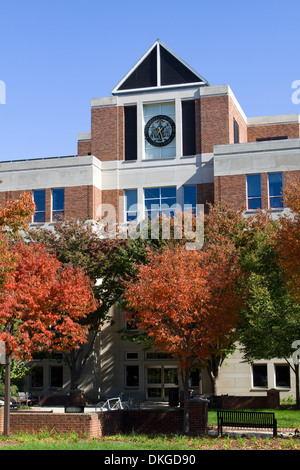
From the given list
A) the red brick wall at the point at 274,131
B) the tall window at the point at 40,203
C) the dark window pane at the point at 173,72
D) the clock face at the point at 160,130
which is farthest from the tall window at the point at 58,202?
the red brick wall at the point at 274,131

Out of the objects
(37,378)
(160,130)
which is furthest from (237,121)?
(37,378)

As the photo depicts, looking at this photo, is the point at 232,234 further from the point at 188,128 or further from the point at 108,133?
the point at 108,133

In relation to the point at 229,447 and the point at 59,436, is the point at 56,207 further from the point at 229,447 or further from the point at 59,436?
the point at 229,447

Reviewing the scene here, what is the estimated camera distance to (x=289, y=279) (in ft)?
87.7

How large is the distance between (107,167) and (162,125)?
500 centimetres

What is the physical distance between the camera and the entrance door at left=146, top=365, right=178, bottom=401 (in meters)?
43.7

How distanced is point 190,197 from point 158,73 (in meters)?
9.87

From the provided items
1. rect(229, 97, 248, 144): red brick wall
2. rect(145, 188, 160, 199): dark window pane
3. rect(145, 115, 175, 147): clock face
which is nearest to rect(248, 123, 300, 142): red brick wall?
rect(229, 97, 248, 144): red brick wall

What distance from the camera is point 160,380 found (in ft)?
144

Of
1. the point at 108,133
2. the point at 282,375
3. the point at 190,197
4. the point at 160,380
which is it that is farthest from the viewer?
the point at 108,133

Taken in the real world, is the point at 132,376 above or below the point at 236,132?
below

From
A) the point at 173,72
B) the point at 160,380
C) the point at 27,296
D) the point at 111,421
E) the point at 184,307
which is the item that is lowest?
the point at 111,421

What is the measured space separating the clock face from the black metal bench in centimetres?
2715

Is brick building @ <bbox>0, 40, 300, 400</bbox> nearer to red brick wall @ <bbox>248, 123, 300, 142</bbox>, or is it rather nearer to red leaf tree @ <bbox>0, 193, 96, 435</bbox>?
red brick wall @ <bbox>248, 123, 300, 142</bbox>
